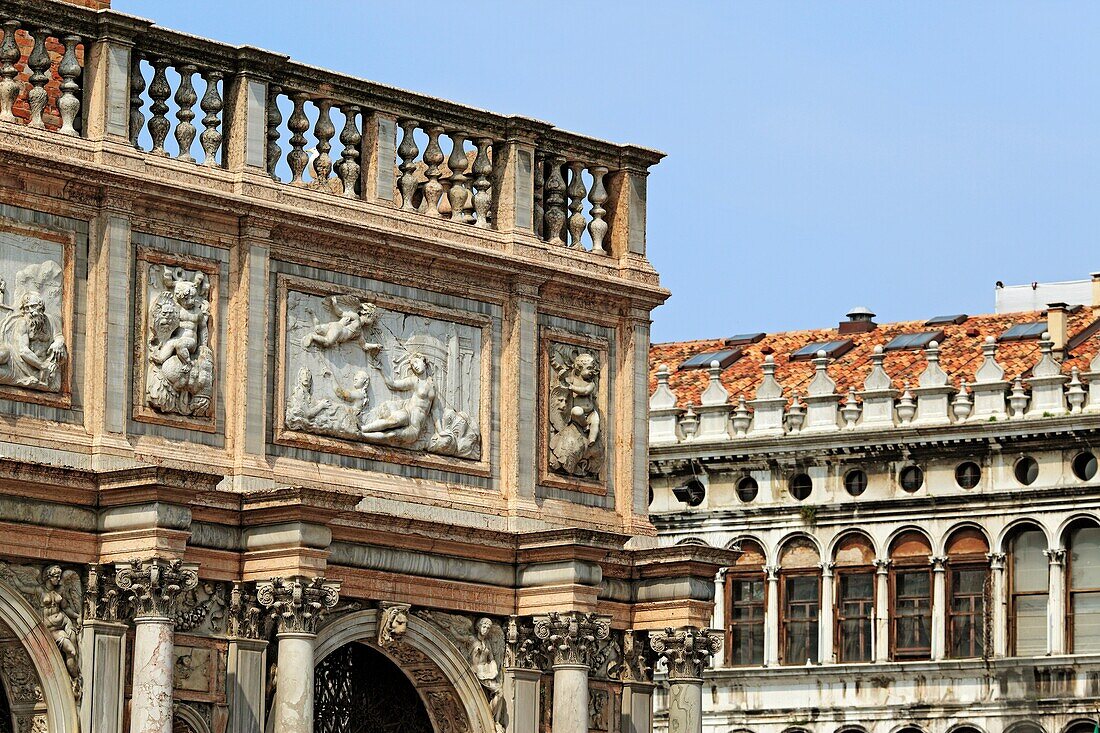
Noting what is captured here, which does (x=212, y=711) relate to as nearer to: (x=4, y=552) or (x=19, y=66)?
(x=4, y=552)

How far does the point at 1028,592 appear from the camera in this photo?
181 ft

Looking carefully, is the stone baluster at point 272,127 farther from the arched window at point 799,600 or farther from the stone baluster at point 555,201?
the arched window at point 799,600

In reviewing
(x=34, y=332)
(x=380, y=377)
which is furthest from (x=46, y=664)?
(x=380, y=377)

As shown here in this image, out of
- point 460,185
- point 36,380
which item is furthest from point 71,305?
point 460,185

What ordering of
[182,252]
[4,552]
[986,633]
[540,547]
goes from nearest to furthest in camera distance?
1. [4,552]
2. [182,252]
3. [540,547]
4. [986,633]

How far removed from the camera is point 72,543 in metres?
27.0

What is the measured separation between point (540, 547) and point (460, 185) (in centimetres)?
374

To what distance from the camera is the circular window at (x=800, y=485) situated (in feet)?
188

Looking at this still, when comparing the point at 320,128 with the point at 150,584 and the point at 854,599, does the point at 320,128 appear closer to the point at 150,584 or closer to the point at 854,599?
the point at 150,584

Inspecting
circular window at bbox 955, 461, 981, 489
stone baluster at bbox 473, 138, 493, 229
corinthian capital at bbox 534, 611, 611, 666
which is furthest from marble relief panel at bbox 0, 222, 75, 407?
circular window at bbox 955, 461, 981, 489

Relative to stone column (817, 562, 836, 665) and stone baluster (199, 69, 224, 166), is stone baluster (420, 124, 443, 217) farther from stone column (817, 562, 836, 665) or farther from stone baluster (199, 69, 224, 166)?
stone column (817, 562, 836, 665)

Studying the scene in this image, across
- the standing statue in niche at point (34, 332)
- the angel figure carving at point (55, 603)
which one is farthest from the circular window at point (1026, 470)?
the angel figure carving at point (55, 603)

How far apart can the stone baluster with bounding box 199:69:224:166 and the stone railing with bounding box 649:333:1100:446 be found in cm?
2777

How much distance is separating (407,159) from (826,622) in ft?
92.4
